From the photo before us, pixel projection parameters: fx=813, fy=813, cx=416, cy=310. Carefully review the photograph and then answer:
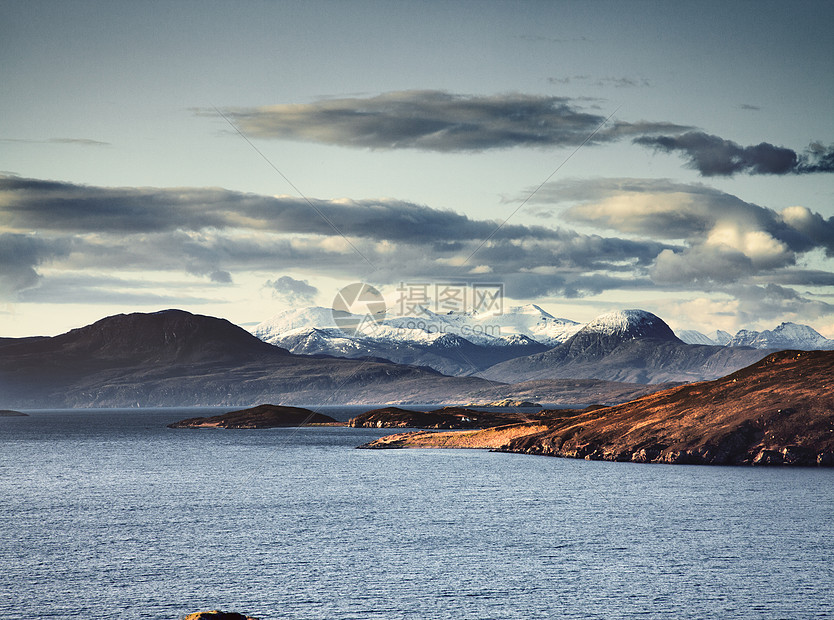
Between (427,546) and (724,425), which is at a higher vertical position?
(724,425)

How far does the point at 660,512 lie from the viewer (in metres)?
88.2

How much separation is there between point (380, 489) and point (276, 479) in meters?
24.1

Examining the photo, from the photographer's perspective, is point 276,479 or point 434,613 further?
point 276,479

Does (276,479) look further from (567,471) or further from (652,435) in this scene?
(652,435)

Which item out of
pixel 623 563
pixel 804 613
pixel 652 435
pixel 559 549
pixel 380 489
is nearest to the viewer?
pixel 804 613

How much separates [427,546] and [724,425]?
3794 inches

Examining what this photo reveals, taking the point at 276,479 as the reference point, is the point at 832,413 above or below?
above

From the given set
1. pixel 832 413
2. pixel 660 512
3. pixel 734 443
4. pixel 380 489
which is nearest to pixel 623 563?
pixel 660 512

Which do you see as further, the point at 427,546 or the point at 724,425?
the point at 724,425

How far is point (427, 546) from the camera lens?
2763 inches

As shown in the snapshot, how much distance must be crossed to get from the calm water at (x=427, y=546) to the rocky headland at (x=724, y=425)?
12.1 metres

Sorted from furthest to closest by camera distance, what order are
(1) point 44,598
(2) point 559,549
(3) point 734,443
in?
(3) point 734,443, (2) point 559,549, (1) point 44,598

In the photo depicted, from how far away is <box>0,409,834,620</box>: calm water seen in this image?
51.6 meters

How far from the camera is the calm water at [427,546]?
169 ft
